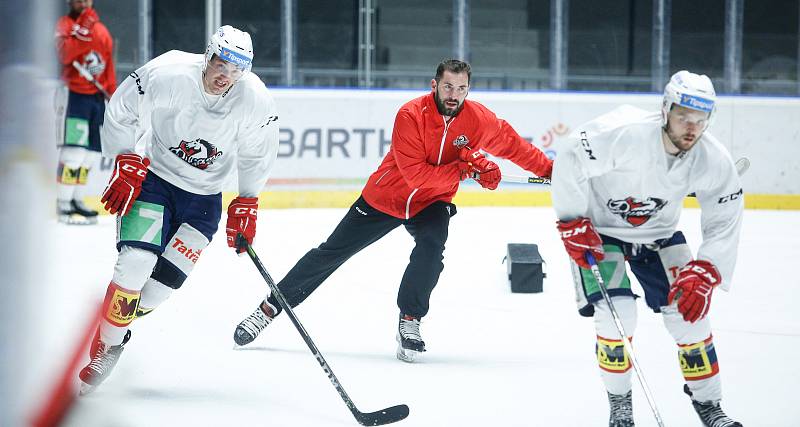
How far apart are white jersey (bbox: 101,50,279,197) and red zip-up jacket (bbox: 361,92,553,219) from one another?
531 millimetres

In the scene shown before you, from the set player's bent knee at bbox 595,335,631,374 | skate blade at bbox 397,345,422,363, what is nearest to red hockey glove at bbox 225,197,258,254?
skate blade at bbox 397,345,422,363

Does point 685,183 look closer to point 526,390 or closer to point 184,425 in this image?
point 526,390

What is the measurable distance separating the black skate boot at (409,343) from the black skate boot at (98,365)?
36.9 inches

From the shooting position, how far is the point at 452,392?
9.53 ft

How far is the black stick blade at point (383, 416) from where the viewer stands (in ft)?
8.20

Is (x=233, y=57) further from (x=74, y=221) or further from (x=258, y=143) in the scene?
(x=74, y=221)

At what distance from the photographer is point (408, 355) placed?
328 cm

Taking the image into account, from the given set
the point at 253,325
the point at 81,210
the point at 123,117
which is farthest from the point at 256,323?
the point at 81,210

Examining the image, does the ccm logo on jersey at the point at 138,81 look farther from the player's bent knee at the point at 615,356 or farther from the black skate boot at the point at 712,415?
the black skate boot at the point at 712,415

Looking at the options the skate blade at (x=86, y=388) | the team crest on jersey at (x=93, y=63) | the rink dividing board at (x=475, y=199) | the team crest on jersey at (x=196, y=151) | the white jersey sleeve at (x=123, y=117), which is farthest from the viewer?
the rink dividing board at (x=475, y=199)

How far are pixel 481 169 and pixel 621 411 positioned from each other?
3.60ft

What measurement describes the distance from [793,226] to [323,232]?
3.37 m

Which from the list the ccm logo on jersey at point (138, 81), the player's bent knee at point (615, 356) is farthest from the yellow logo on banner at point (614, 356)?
the ccm logo on jersey at point (138, 81)

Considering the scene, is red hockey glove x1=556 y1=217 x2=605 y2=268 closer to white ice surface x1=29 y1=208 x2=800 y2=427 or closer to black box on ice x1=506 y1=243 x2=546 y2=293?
white ice surface x1=29 y1=208 x2=800 y2=427
